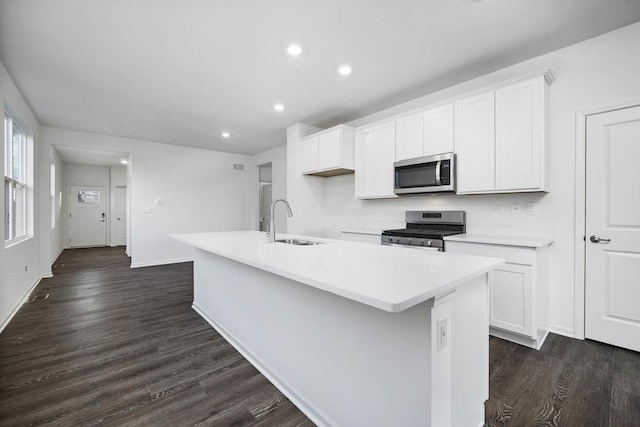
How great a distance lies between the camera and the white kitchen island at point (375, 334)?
1030 millimetres

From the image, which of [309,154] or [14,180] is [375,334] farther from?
[14,180]

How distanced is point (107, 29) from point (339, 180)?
3.19m

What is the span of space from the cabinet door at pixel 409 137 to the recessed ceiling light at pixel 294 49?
1.48m

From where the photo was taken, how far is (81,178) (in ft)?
26.8

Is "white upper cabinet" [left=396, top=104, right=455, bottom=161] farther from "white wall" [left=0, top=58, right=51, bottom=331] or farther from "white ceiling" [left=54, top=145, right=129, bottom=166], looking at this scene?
"white ceiling" [left=54, top=145, right=129, bottom=166]

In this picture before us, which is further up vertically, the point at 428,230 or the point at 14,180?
the point at 14,180

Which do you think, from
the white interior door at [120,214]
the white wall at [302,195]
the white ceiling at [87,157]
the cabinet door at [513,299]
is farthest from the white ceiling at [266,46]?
the white interior door at [120,214]

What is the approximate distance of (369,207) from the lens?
413 cm

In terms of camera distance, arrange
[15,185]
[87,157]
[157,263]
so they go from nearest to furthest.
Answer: [15,185], [157,263], [87,157]

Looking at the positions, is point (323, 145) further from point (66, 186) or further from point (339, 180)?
point (66, 186)

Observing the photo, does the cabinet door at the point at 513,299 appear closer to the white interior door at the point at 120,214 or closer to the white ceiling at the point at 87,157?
the white ceiling at the point at 87,157

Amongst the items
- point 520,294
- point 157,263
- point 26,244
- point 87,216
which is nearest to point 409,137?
point 520,294

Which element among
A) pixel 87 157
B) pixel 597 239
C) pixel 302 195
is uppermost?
pixel 87 157

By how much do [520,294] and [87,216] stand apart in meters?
10.5
